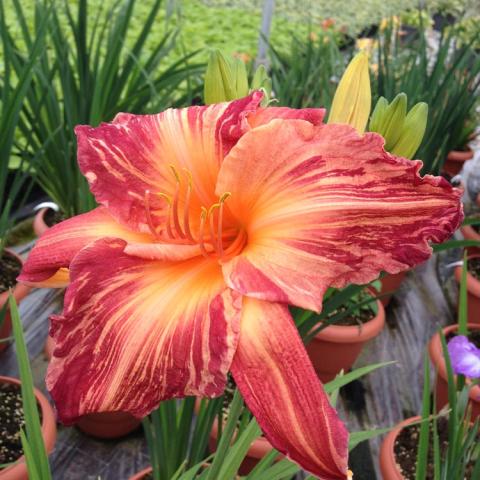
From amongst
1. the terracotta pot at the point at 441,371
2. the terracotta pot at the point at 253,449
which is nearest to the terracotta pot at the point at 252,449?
the terracotta pot at the point at 253,449

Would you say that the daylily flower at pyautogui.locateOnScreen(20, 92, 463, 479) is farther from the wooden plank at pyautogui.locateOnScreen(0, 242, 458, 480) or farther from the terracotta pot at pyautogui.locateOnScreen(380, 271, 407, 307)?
the terracotta pot at pyautogui.locateOnScreen(380, 271, 407, 307)

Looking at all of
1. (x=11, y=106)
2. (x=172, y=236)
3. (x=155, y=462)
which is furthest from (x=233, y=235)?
(x=11, y=106)

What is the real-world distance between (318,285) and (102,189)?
0.22 meters

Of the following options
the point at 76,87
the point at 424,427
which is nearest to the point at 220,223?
the point at 424,427

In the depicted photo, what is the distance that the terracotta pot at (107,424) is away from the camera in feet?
4.25

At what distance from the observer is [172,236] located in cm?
54

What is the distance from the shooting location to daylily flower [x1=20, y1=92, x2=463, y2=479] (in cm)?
44

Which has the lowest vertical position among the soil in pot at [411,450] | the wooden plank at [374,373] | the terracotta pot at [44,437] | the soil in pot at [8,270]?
the wooden plank at [374,373]

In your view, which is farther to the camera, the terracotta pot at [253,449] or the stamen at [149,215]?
the terracotta pot at [253,449]

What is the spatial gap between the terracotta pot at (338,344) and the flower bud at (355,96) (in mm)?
970

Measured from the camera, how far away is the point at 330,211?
0.46m

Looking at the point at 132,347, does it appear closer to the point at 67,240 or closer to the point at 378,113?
the point at 67,240

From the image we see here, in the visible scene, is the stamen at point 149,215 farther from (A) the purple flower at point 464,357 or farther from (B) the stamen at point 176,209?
(A) the purple flower at point 464,357

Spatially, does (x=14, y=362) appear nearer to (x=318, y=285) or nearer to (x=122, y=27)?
(x=122, y=27)
